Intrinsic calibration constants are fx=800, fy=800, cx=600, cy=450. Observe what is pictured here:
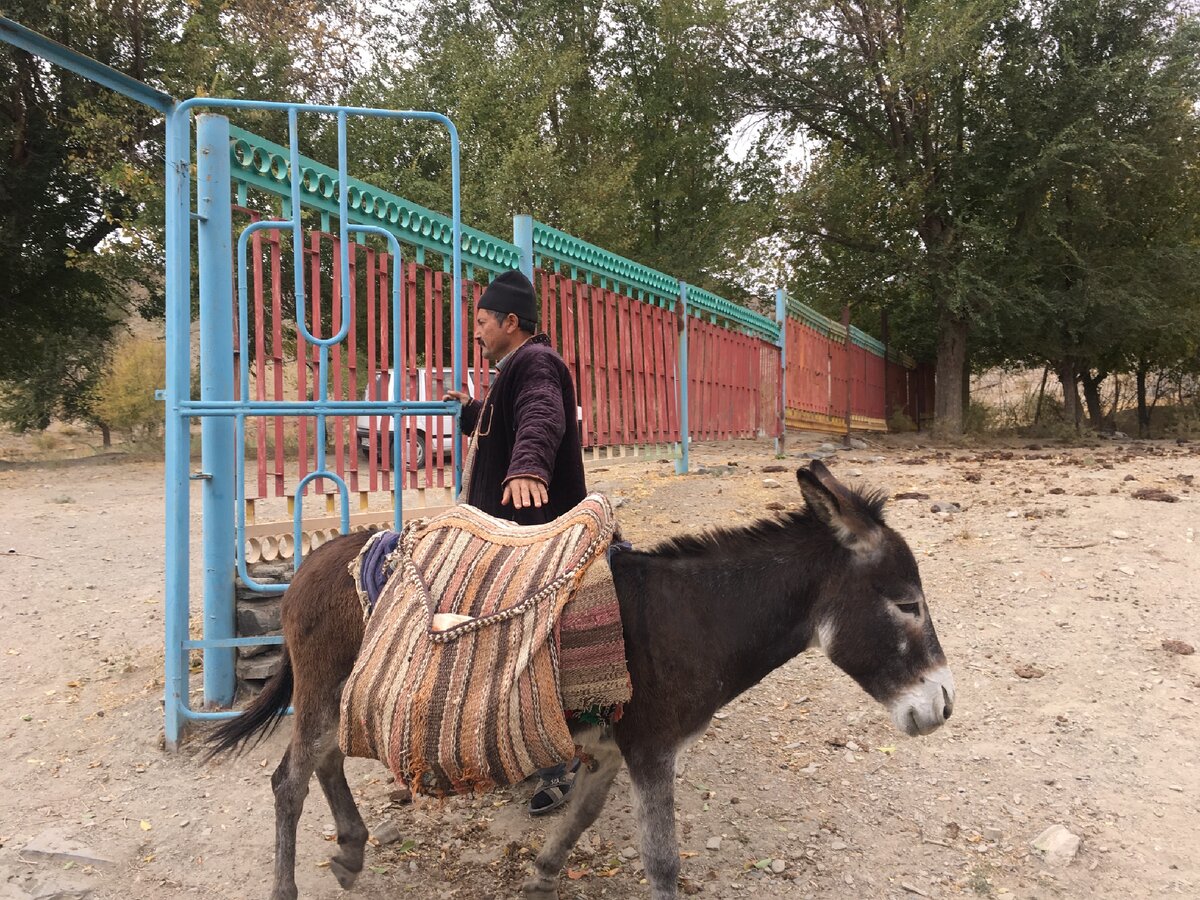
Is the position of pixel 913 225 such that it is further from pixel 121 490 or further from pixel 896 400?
pixel 121 490

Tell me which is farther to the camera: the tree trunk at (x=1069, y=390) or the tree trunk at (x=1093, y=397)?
the tree trunk at (x=1093, y=397)

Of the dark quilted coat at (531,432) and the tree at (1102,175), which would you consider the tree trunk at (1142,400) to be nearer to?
the tree at (1102,175)

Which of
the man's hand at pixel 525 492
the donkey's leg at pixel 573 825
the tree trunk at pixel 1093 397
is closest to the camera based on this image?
the man's hand at pixel 525 492

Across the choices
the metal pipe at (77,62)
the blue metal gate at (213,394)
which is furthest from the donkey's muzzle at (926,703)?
the metal pipe at (77,62)

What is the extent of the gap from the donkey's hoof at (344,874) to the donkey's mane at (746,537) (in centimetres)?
153

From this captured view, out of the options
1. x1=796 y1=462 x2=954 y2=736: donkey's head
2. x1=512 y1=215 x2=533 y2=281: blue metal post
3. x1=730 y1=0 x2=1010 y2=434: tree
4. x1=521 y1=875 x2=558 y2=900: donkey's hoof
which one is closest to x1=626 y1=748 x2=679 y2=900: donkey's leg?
x1=521 y1=875 x2=558 y2=900: donkey's hoof

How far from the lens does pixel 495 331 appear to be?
3.00 meters

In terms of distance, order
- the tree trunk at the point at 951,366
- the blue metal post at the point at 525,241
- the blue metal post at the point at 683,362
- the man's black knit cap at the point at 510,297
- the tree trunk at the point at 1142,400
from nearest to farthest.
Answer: the man's black knit cap at the point at 510,297 → the blue metal post at the point at 525,241 → the blue metal post at the point at 683,362 → the tree trunk at the point at 951,366 → the tree trunk at the point at 1142,400

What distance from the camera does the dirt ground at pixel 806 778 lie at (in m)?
2.91

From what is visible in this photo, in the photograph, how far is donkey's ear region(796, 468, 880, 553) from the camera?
243 centimetres

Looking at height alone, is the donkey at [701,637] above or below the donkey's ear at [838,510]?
below

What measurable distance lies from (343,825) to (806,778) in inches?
77.1

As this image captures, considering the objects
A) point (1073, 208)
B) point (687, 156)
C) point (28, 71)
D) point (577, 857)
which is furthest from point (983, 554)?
point (28, 71)

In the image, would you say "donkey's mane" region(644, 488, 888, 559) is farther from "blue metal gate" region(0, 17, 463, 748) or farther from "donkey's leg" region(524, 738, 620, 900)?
"blue metal gate" region(0, 17, 463, 748)
